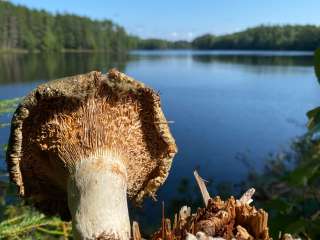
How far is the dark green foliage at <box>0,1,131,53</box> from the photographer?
325 feet

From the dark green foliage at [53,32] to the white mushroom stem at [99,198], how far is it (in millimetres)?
97703

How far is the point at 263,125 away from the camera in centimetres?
2080

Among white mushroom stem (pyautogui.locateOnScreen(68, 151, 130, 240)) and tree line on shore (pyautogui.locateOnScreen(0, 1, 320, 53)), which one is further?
tree line on shore (pyautogui.locateOnScreen(0, 1, 320, 53))

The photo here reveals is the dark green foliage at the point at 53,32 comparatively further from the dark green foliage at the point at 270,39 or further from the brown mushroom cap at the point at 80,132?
the brown mushroom cap at the point at 80,132

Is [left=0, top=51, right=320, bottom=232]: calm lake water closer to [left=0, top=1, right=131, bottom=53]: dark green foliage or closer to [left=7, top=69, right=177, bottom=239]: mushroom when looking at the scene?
[left=7, top=69, right=177, bottom=239]: mushroom

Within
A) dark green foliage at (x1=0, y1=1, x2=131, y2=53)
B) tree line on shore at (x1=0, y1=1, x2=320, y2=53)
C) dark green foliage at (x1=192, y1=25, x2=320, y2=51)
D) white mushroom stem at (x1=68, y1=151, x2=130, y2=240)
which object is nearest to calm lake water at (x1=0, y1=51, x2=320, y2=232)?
white mushroom stem at (x1=68, y1=151, x2=130, y2=240)

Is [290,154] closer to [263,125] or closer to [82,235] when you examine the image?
[263,125]

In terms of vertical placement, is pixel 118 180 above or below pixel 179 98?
above

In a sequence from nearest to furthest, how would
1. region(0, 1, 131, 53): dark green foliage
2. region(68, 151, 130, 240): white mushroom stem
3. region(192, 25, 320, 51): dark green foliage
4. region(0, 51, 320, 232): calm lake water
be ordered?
region(68, 151, 130, 240): white mushroom stem → region(0, 51, 320, 232): calm lake water → region(192, 25, 320, 51): dark green foliage → region(0, 1, 131, 53): dark green foliage

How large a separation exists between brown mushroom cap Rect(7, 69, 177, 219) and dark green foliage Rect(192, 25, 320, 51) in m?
82.7

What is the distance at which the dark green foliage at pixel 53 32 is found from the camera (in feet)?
325

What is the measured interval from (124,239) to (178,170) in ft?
40.7

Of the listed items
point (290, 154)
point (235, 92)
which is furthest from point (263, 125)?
point (235, 92)

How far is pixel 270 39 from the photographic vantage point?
4589 inches
